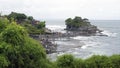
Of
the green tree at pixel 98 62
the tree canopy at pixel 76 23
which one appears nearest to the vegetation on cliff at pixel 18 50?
the green tree at pixel 98 62

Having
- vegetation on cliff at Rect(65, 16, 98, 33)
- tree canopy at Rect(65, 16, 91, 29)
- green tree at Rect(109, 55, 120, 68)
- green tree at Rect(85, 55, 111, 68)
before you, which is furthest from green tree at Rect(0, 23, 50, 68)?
tree canopy at Rect(65, 16, 91, 29)

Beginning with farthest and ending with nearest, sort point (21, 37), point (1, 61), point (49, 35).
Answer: point (49, 35)
point (21, 37)
point (1, 61)

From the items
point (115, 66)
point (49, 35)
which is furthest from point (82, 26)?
point (115, 66)

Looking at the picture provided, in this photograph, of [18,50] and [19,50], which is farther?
[19,50]

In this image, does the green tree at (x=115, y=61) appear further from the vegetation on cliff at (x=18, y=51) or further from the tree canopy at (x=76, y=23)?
the tree canopy at (x=76, y=23)

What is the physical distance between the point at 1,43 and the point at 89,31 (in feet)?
403

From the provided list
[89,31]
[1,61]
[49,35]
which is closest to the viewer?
[1,61]

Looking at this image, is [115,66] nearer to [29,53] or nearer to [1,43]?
[29,53]

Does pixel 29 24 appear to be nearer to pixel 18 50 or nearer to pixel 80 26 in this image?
pixel 80 26

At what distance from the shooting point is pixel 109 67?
95.2 ft

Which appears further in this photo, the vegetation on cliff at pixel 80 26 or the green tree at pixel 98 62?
the vegetation on cliff at pixel 80 26

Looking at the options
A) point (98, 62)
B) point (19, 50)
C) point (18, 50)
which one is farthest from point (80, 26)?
point (18, 50)

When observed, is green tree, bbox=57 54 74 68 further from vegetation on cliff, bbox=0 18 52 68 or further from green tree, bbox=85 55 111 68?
vegetation on cliff, bbox=0 18 52 68

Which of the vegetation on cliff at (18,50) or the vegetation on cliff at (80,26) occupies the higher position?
the vegetation on cliff at (18,50)
